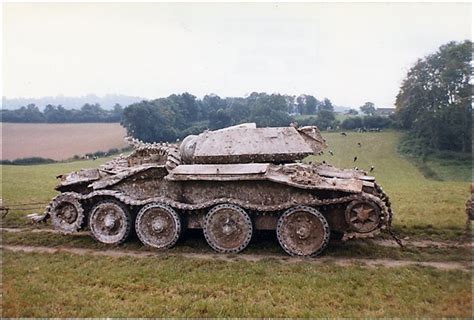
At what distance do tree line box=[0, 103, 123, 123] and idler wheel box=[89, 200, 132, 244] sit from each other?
1395 inches

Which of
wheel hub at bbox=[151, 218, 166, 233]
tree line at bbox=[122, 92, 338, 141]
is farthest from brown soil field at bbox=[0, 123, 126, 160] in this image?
wheel hub at bbox=[151, 218, 166, 233]

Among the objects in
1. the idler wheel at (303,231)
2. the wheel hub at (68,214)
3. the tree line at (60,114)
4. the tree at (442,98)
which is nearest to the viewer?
the idler wheel at (303,231)

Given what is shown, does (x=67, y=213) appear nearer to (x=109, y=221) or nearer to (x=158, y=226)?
(x=109, y=221)

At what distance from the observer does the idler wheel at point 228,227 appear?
1124 centimetres

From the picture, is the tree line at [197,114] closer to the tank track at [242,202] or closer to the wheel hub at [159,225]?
the tank track at [242,202]

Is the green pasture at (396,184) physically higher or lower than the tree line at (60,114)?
lower

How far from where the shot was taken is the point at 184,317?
7.50 m

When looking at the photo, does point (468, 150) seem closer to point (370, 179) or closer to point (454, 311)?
point (370, 179)

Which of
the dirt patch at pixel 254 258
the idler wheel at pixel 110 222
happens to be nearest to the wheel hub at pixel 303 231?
the dirt patch at pixel 254 258

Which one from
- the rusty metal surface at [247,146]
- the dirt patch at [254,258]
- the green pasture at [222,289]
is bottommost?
the dirt patch at [254,258]

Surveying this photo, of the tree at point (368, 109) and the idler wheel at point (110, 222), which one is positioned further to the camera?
the tree at point (368, 109)

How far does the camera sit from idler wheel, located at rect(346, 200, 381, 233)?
10602 mm

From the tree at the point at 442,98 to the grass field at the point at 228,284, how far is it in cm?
2184

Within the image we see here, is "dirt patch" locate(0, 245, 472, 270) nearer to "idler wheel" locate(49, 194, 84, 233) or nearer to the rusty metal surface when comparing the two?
"idler wheel" locate(49, 194, 84, 233)
